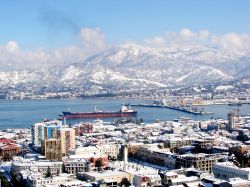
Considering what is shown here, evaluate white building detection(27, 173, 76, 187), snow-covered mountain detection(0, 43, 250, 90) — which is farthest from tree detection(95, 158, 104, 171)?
snow-covered mountain detection(0, 43, 250, 90)

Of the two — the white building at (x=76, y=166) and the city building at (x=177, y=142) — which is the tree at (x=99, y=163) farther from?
the city building at (x=177, y=142)

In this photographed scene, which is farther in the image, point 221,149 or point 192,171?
point 221,149

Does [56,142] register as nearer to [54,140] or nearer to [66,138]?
[54,140]

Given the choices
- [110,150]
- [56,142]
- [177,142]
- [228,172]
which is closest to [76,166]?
[56,142]

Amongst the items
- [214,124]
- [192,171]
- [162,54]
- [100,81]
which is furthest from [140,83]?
[192,171]

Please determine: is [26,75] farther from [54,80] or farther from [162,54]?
[162,54]

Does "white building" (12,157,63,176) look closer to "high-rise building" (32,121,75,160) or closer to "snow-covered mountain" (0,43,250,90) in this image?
"high-rise building" (32,121,75,160)

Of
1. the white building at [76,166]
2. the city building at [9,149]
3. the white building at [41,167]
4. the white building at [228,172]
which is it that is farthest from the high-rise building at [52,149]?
the white building at [228,172]
